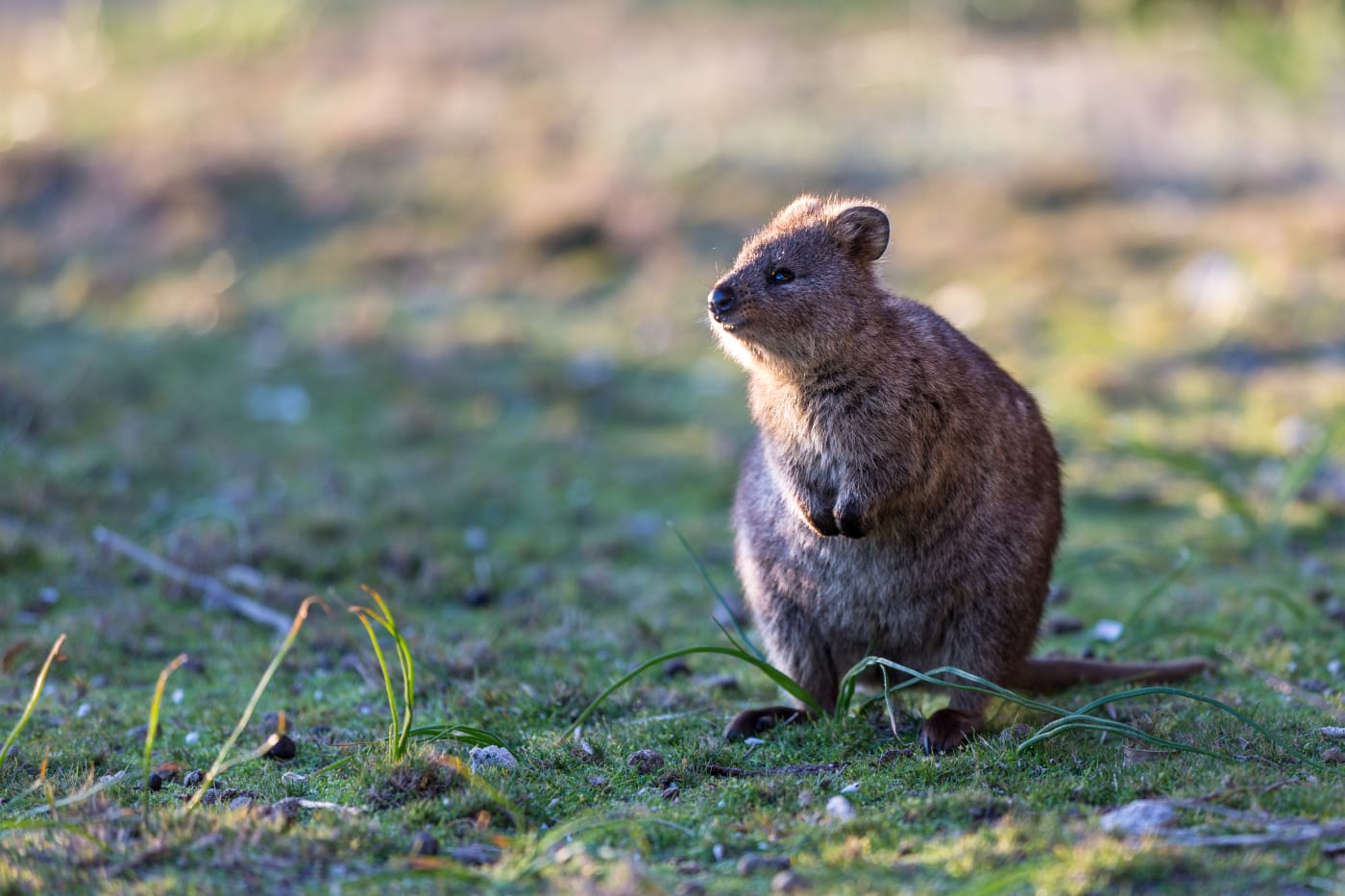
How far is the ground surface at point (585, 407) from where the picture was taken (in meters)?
3.39

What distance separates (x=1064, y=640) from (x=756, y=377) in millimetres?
1853

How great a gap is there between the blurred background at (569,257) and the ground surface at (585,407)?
0.16 feet

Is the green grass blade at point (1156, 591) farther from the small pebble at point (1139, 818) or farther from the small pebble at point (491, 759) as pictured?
the small pebble at point (491, 759)

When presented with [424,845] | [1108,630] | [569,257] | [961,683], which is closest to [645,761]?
[424,845]

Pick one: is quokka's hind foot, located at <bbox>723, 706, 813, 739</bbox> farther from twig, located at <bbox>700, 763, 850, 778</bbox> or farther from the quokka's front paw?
the quokka's front paw

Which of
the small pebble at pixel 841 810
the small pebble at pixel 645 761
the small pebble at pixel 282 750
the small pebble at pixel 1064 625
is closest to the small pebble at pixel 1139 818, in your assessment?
the small pebble at pixel 841 810

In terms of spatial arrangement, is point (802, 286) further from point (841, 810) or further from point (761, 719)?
point (841, 810)

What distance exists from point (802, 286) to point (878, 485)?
72 cm

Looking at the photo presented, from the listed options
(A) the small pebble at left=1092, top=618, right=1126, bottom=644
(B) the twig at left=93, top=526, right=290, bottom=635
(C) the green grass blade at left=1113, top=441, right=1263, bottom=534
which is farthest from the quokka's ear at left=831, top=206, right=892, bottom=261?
→ (B) the twig at left=93, top=526, right=290, bottom=635

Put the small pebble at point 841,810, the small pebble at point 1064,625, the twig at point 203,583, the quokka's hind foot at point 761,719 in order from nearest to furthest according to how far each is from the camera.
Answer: the small pebble at point 841,810 < the quokka's hind foot at point 761,719 < the twig at point 203,583 < the small pebble at point 1064,625

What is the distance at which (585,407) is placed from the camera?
8914 millimetres

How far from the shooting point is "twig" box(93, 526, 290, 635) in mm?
5484

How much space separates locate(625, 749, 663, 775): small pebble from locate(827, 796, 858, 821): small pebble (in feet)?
1.93

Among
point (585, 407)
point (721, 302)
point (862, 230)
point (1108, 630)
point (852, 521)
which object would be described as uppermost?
point (862, 230)
